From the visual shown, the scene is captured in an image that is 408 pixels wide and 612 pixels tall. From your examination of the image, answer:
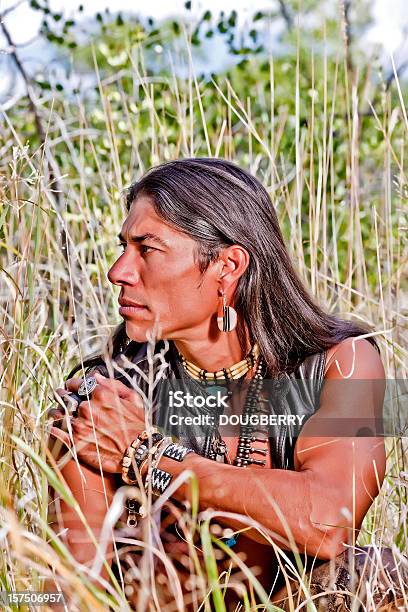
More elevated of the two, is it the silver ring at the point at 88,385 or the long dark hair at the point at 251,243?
the long dark hair at the point at 251,243

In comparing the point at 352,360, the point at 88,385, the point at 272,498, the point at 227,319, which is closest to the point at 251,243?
the point at 227,319

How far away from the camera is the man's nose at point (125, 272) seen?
167 centimetres

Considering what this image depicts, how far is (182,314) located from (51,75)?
1550 mm

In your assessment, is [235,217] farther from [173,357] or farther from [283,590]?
[283,590]

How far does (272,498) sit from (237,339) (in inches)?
17.5

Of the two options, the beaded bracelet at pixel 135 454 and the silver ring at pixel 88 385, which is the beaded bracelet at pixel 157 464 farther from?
the silver ring at pixel 88 385

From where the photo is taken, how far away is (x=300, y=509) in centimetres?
146

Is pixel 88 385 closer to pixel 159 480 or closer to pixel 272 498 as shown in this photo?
pixel 159 480

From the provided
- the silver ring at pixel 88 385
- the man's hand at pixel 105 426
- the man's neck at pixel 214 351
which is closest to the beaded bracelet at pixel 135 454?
the man's hand at pixel 105 426

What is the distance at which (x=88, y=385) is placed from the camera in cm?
160

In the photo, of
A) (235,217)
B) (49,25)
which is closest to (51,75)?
(49,25)

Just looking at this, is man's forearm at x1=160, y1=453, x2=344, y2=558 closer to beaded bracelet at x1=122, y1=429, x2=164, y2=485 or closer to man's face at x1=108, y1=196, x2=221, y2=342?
beaded bracelet at x1=122, y1=429, x2=164, y2=485

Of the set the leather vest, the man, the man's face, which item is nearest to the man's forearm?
the man

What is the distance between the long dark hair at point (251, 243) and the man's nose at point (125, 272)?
0.35ft
